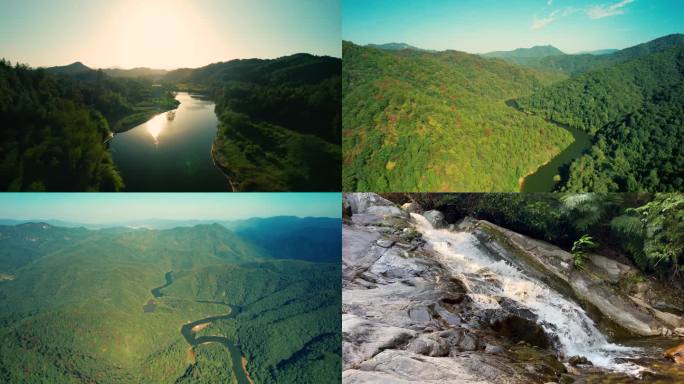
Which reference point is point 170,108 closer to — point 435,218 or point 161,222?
point 161,222

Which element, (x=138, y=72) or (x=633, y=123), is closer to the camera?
(x=138, y=72)

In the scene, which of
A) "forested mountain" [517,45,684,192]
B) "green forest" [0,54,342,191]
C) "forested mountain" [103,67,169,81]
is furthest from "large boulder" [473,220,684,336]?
"forested mountain" [103,67,169,81]

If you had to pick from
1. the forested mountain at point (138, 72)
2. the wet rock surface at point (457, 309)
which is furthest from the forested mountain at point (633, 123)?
the forested mountain at point (138, 72)

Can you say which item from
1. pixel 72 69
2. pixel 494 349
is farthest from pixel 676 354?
pixel 72 69

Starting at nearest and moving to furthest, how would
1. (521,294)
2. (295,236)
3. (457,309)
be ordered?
(457,309) < (295,236) < (521,294)

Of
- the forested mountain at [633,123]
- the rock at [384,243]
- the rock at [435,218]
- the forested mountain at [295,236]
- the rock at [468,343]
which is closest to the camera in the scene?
the rock at [468,343]

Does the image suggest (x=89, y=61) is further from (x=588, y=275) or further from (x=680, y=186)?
(x=680, y=186)

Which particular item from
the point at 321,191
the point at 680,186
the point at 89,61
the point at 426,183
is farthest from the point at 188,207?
the point at 680,186

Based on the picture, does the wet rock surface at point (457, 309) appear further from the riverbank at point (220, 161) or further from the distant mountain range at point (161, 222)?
the riverbank at point (220, 161)
